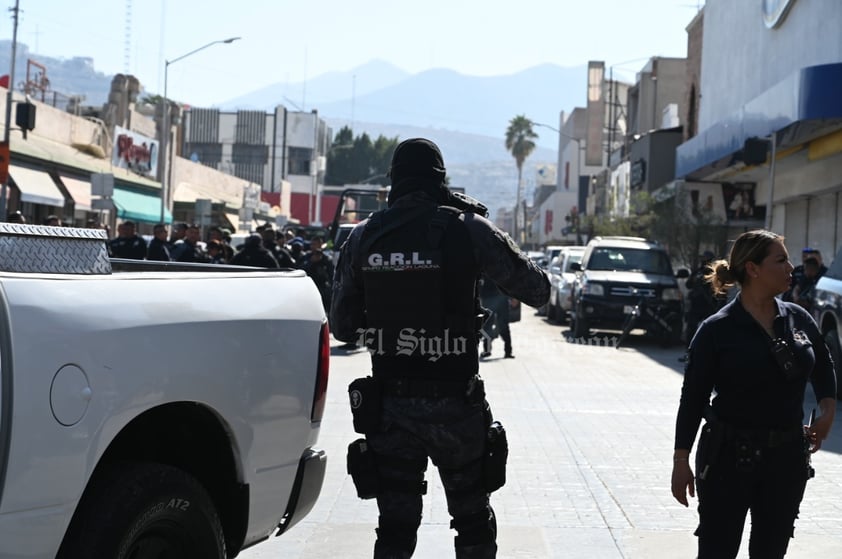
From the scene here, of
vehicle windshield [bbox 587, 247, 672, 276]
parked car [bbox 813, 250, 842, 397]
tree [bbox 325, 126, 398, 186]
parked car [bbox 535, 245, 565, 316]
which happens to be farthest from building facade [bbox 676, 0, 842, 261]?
tree [bbox 325, 126, 398, 186]

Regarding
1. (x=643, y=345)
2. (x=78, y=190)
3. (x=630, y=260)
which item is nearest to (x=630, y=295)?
(x=643, y=345)

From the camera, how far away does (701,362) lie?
4.55 meters

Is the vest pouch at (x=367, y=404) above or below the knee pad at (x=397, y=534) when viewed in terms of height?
above

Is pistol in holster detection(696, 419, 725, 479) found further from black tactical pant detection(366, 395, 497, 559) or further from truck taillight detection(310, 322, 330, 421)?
truck taillight detection(310, 322, 330, 421)

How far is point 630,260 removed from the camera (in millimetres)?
23391

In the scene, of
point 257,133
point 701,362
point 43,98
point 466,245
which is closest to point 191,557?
point 466,245

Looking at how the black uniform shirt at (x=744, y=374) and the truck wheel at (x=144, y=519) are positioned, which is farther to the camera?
the black uniform shirt at (x=744, y=374)

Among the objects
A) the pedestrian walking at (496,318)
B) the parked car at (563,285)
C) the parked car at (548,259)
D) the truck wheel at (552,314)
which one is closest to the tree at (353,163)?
the parked car at (548,259)

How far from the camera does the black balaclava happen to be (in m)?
4.71

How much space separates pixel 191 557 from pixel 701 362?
2015 mm

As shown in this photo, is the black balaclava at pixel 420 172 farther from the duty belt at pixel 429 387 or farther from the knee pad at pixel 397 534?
the knee pad at pixel 397 534

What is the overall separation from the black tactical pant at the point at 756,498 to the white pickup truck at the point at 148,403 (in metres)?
1.61

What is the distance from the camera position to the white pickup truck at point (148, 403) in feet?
11.0

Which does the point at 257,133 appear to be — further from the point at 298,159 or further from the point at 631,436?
the point at 631,436
